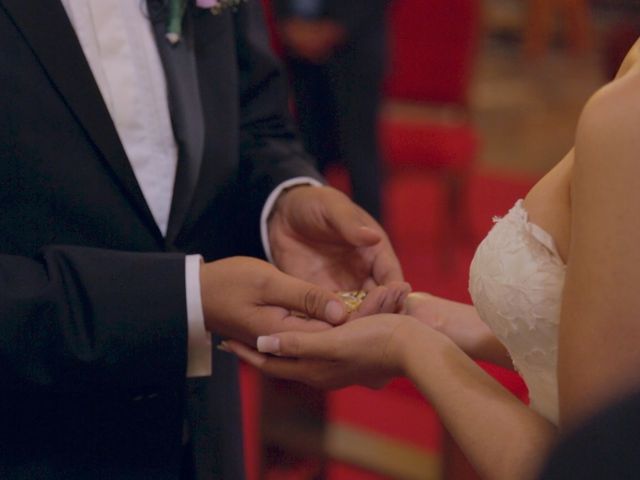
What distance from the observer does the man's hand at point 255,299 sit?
4.48ft

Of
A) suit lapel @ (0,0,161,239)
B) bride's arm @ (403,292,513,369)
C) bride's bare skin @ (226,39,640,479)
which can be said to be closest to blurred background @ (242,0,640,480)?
bride's arm @ (403,292,513,369)

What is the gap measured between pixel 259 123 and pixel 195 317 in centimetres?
51

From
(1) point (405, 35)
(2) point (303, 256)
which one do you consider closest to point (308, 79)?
(1) point (405, 35)

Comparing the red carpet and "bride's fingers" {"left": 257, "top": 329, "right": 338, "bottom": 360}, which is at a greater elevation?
"bride's fingers" {"left": 257, "top": 329, "right": 338, "bottom": 360}

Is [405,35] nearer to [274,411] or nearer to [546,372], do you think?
[274,411]

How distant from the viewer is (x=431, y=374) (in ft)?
4.32

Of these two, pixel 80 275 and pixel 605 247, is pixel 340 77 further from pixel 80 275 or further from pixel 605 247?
pixel 605 247

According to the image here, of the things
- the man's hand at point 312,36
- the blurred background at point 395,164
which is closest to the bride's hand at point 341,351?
the blurred background at point 395,164

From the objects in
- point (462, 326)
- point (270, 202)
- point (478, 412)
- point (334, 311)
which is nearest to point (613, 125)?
point (478, 412)

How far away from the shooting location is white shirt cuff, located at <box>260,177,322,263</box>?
1663 mm

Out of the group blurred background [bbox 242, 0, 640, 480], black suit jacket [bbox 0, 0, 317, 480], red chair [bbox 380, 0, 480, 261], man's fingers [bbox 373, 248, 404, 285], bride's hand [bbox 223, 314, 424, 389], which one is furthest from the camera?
red chair [bbox 380, 0, 480, 261]

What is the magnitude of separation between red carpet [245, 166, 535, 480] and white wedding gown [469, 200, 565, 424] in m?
0.96

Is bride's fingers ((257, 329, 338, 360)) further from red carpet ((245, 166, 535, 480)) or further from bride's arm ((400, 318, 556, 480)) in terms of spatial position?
red carpet ((245, 166, 535, 480))

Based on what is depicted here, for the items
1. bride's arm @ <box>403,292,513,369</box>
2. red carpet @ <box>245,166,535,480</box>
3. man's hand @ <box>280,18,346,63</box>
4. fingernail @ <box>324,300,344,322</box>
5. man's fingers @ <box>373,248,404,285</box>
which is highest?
fingernail @ <box>324,300,344,322</box>
